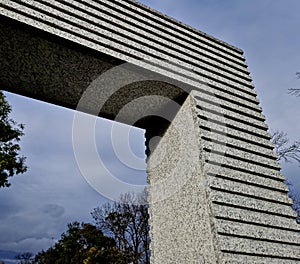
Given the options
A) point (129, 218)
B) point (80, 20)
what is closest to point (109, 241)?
point (129, 218)

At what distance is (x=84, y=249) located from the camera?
1919cm

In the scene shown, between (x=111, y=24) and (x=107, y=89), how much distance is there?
70 centimetres

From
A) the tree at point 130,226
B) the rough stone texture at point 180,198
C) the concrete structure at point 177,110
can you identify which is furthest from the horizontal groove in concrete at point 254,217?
the tree at point 130,226

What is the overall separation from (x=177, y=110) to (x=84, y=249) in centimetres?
1779

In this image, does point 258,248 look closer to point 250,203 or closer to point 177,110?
point 250,203

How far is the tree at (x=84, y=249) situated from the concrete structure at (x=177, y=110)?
1486 cm

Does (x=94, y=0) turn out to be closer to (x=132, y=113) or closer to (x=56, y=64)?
(x=56, y=64)

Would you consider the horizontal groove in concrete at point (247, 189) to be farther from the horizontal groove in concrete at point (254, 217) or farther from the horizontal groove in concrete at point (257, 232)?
the horizontal groove in concrete at point (257, 232)

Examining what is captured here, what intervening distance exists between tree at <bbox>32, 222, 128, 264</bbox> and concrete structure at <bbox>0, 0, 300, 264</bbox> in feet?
48.7

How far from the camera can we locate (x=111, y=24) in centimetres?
327

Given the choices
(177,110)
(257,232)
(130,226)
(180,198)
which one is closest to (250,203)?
(257,232)

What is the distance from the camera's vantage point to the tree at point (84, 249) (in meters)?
17.1

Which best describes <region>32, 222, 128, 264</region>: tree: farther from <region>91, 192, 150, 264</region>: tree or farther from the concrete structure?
the concrete structure

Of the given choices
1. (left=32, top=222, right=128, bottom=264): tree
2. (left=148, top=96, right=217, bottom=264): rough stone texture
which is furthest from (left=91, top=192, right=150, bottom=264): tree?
(left=148, top=96, right=217, bottom=264): rough stone texture
